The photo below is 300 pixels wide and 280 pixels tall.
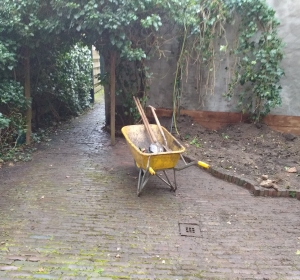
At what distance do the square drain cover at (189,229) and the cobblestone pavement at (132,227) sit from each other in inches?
3.2

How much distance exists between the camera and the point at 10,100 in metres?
5.76

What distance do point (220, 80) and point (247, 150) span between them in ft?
6.01

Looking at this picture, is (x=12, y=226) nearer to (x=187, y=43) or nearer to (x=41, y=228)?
(x=41, y=228)

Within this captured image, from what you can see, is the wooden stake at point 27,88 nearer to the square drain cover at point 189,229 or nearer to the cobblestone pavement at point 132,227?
the cobblestone pavement at point 132,227

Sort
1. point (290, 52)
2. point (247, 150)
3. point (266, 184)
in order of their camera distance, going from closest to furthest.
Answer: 1. point (266, 184)
2. point (247, 150)
3. point (290, 52)

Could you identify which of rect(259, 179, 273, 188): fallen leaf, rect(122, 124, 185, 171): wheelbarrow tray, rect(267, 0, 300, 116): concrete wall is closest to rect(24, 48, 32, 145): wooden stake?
rect(122, 124, 185, 171): wheelbarrow tray

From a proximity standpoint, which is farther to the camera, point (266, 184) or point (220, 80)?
point (220, 80)

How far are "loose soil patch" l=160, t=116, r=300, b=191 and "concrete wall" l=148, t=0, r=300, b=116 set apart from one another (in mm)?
491

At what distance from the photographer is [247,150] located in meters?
6.17

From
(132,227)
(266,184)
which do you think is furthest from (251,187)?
(132,227)

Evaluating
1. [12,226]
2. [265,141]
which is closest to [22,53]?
[12,226]

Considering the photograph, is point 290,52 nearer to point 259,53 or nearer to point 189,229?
point 259,53

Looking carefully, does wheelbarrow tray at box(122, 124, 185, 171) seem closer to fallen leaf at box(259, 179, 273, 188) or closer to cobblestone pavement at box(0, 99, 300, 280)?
cobblestone pavement at box(0, 99, 300, 280)

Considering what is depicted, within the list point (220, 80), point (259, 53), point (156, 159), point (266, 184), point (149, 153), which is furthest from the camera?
point (220, 80)
